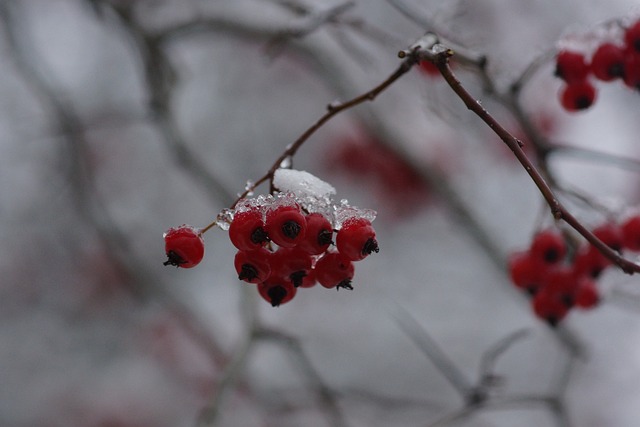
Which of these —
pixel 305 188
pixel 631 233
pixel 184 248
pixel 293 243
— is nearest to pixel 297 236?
pixel 293 243

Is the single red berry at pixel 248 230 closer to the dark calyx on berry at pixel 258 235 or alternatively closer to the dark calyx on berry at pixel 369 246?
the dark calyx on berry at pixel 258 235

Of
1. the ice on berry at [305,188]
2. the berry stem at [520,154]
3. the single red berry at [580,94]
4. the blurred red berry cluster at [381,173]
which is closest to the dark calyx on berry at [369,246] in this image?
the ice on berry at [305,188]

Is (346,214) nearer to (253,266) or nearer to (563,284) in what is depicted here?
(253,266)

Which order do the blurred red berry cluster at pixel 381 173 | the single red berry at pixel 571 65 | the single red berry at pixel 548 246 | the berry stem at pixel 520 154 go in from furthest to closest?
the blurred red berry cluster at pixel 381 173 < the single red berry at pixel 548 246 < the single red berry at pixel 571 65 < the berry stem at pixel 520 154

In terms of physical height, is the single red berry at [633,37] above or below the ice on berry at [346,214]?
above

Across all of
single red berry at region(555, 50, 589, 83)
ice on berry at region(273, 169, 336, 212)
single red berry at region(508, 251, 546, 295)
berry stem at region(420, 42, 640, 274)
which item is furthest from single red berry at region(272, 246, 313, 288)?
single red berry at region(555, 50, 589, 83)

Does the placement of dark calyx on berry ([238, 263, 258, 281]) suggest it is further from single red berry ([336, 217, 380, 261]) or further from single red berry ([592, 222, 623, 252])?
single red berry ([592, 222, 623, 252])

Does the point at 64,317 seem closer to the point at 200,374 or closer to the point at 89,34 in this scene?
the point at 200,374

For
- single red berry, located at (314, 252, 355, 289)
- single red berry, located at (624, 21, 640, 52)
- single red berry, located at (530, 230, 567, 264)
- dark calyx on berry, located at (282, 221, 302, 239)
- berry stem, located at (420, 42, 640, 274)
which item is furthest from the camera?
single red berry, located at (530, 230, 567, 264)
